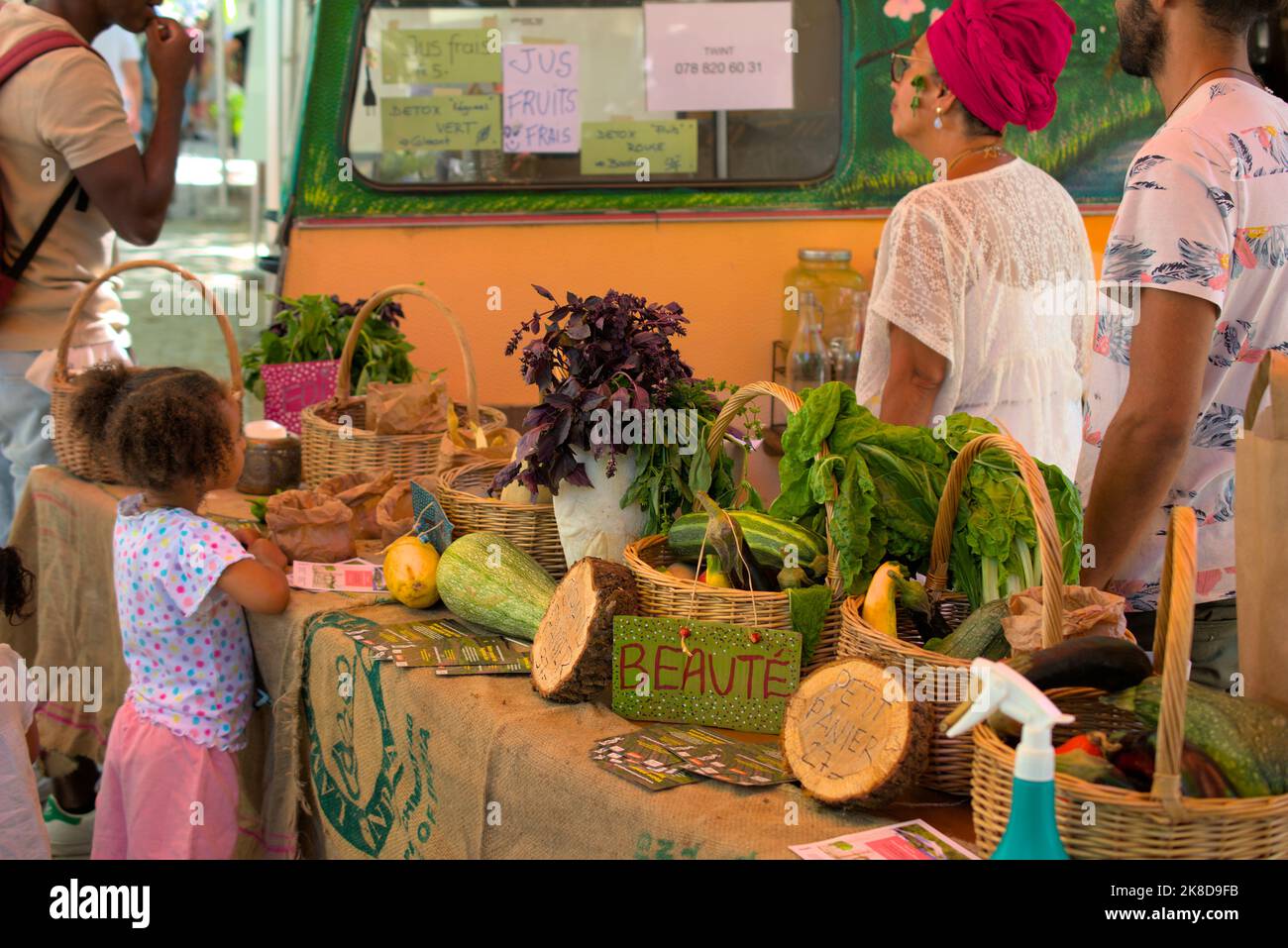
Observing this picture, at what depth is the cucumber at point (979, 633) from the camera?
1.83 metres

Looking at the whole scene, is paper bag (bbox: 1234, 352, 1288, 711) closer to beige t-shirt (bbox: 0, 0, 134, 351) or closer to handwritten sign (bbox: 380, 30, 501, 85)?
beige t-shirt (bbox: 0, 0, 134, 351)

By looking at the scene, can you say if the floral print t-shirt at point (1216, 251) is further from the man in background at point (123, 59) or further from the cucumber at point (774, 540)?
the man in background at point (123, 59)

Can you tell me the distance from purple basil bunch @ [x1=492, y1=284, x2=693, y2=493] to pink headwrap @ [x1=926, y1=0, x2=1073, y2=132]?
0.98 meters

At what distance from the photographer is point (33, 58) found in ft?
11.4

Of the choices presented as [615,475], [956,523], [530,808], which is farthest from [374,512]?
[956,523]

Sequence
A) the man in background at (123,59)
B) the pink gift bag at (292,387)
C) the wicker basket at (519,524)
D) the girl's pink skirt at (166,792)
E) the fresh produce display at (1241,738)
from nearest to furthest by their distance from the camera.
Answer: the fresh produce display at (1241,738), the wicker basket at (519,524), the girl's pink skirt at (166,792), the pink gift bag at (292,387), the man in background at (123,59)

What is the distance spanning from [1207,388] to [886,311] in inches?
30.7

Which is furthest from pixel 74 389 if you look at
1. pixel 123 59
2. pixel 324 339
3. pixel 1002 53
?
pixel 123 59

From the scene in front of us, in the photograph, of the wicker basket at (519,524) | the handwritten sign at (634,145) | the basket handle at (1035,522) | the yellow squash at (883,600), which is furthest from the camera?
the handwritten sign at (634,145)

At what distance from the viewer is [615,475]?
2.36 meters

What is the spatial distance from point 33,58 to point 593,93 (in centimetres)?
177

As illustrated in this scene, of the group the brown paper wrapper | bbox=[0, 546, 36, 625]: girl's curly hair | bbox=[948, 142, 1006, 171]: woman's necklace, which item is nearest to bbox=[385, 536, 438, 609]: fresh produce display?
bbox=[0, 546, 36, 625]: girl's curly hair

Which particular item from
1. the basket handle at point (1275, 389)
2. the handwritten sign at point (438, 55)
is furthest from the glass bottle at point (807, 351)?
the basket handle at point (1275, 389)

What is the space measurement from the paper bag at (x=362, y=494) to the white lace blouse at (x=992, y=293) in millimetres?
1136
